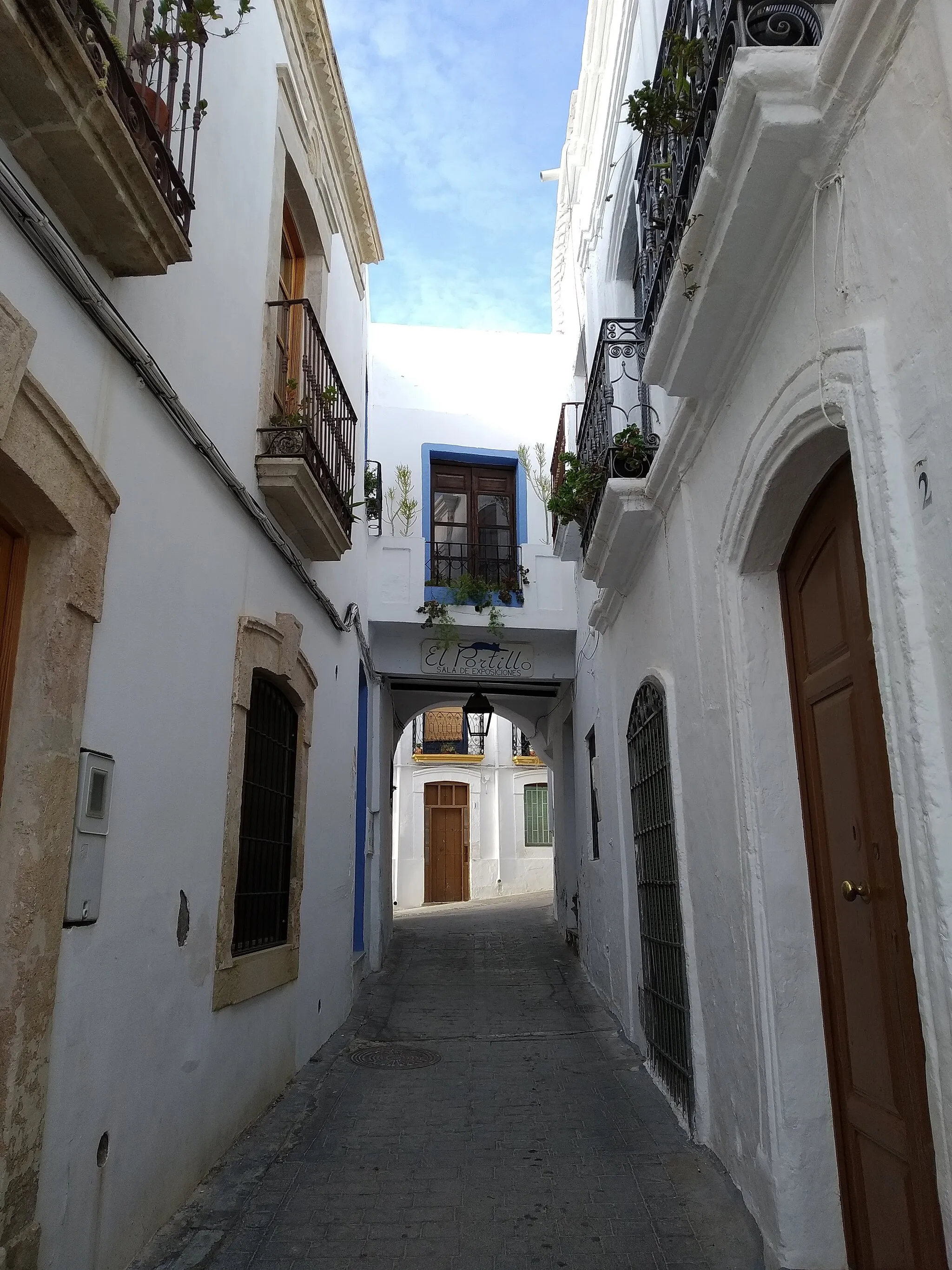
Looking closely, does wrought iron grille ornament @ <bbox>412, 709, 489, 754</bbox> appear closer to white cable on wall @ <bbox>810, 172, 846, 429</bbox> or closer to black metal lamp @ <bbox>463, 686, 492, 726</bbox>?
black metal lamp @ <bbox>463, 686, 492, 726</bbox>

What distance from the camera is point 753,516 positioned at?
3.39 meters

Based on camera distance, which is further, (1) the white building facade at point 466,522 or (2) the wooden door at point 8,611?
(1) the white building facade at point 466,522

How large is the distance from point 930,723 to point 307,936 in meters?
4.85

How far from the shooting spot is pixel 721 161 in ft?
9.28

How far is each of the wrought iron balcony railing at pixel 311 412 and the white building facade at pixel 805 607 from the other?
1.76 m

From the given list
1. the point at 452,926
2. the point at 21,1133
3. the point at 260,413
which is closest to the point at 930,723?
the point at 21,1133

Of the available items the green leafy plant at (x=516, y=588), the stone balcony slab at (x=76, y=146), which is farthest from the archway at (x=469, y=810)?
the stone balcony slab at (x=76, y=146)

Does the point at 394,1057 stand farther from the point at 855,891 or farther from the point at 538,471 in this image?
the point at 538,471

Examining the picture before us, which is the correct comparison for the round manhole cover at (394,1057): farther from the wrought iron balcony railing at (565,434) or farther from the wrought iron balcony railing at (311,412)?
the wrought iron balcony railing at (565,434)

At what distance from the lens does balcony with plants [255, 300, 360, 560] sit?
5.21 m

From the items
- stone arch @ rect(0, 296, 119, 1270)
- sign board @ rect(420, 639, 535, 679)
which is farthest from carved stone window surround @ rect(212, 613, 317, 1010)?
sign board @ rect(420, 639, 535, 679)

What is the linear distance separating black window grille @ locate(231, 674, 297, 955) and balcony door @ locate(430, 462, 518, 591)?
192 inches

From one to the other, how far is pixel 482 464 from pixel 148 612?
806 centimetres

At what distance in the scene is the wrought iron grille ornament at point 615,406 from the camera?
5.55 m
